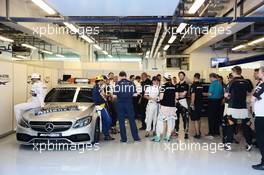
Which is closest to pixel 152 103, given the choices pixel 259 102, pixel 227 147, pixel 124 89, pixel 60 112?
pixel 124 89

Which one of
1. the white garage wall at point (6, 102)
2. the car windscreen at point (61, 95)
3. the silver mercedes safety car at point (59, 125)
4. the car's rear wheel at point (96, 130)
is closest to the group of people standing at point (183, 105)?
the car's rear wheel at point (96, 130)

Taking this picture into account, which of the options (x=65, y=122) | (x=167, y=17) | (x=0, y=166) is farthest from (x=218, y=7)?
(x=0, y=166)

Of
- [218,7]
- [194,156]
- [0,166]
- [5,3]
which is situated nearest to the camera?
[0,166]

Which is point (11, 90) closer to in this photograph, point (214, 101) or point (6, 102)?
point (6, 102)

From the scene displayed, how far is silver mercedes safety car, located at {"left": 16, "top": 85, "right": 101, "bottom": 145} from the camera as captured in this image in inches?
235

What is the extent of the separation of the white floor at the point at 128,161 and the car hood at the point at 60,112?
2.16 feet

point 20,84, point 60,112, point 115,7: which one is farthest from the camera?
point 20,84

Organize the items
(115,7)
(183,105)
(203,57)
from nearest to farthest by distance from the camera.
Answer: (115,7), (183,105), (203,57)

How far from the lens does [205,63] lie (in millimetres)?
16859

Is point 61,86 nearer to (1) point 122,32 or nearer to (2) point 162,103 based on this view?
(2) point 162,103

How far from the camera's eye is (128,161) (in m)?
5.34

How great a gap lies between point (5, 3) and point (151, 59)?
720 inches

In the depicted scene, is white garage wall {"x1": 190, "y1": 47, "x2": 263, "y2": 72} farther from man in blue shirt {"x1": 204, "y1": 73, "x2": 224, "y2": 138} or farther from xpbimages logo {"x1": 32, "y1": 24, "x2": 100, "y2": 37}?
man in blue shirt {"x1": 204, "y1": 73, "x2": 224, "y2": 138}

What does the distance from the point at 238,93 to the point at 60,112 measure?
3.63 meters
